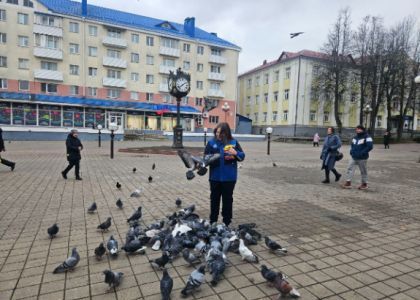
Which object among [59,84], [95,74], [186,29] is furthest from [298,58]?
[59,84]

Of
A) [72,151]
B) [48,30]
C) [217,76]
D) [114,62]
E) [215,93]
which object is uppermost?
[48,30]

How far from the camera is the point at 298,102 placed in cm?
4688

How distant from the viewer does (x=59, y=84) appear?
133 feet

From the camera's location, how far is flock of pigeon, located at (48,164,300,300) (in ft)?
9.57

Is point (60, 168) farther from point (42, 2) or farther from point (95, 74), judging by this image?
point (42, 2)

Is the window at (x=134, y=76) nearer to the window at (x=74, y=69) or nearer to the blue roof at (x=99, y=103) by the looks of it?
the blue roof at (x=99, y=103)

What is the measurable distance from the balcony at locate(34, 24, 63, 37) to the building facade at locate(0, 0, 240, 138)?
0.39ft

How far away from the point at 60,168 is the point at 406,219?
11016 millimetres

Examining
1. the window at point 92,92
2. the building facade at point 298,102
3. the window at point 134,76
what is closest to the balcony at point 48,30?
the window at point 92,92

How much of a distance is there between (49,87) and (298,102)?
3619 cm

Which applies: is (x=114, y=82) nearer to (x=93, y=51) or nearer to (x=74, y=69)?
(x=93, y=51)

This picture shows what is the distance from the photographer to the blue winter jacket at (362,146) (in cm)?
818

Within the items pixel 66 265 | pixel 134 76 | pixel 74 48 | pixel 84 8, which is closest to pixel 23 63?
pixel 74 48

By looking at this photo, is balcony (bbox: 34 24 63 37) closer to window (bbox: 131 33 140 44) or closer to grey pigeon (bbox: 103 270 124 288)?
window (bbox: 131 33 140 44)
